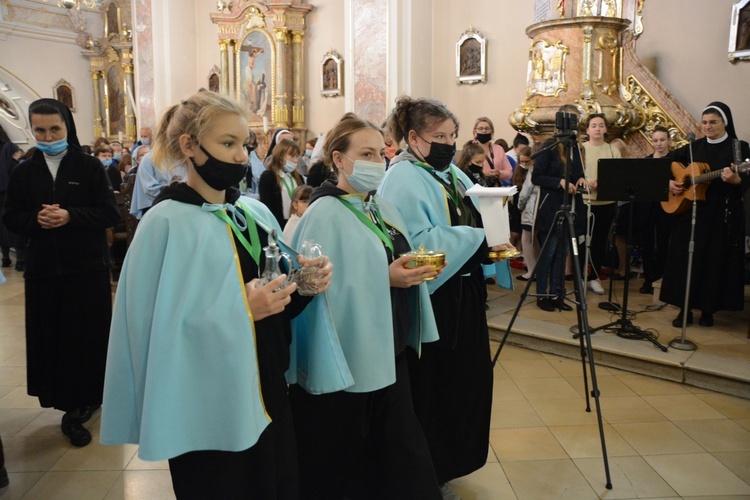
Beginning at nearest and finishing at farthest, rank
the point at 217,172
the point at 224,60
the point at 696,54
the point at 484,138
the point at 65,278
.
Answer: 1. the point at 217,172
2. the point at 65,278
3. the point at 484,138
4. the point at 696,54
5. the point at 224,60

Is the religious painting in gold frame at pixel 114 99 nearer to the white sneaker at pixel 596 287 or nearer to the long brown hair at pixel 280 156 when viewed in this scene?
the long brown hair at pixel 280 156

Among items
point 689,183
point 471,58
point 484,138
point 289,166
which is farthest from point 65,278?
point 471,58

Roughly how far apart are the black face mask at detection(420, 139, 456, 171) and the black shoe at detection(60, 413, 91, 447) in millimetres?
2518

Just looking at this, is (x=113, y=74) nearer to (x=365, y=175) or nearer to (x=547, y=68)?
(x=547, y=68)

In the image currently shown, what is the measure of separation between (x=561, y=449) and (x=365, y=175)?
2.16 meters

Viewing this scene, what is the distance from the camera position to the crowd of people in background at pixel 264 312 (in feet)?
5.80

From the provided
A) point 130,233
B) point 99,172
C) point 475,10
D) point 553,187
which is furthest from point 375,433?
point 475,10

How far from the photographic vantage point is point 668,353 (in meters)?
4.80

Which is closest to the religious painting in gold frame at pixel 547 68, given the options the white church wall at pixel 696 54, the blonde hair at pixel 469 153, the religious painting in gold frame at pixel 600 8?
the religious painting in gold frame at pixel 600 8

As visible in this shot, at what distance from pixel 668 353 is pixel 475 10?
27.2 feet

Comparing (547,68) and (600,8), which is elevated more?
(600,8)

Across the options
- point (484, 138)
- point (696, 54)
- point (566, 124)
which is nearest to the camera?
point (566, 124)

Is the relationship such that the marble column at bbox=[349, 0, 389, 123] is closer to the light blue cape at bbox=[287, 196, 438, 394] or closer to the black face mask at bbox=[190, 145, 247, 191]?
the light blue cape at bbox=[287, 196, 438, 394]

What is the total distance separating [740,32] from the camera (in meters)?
8.39
